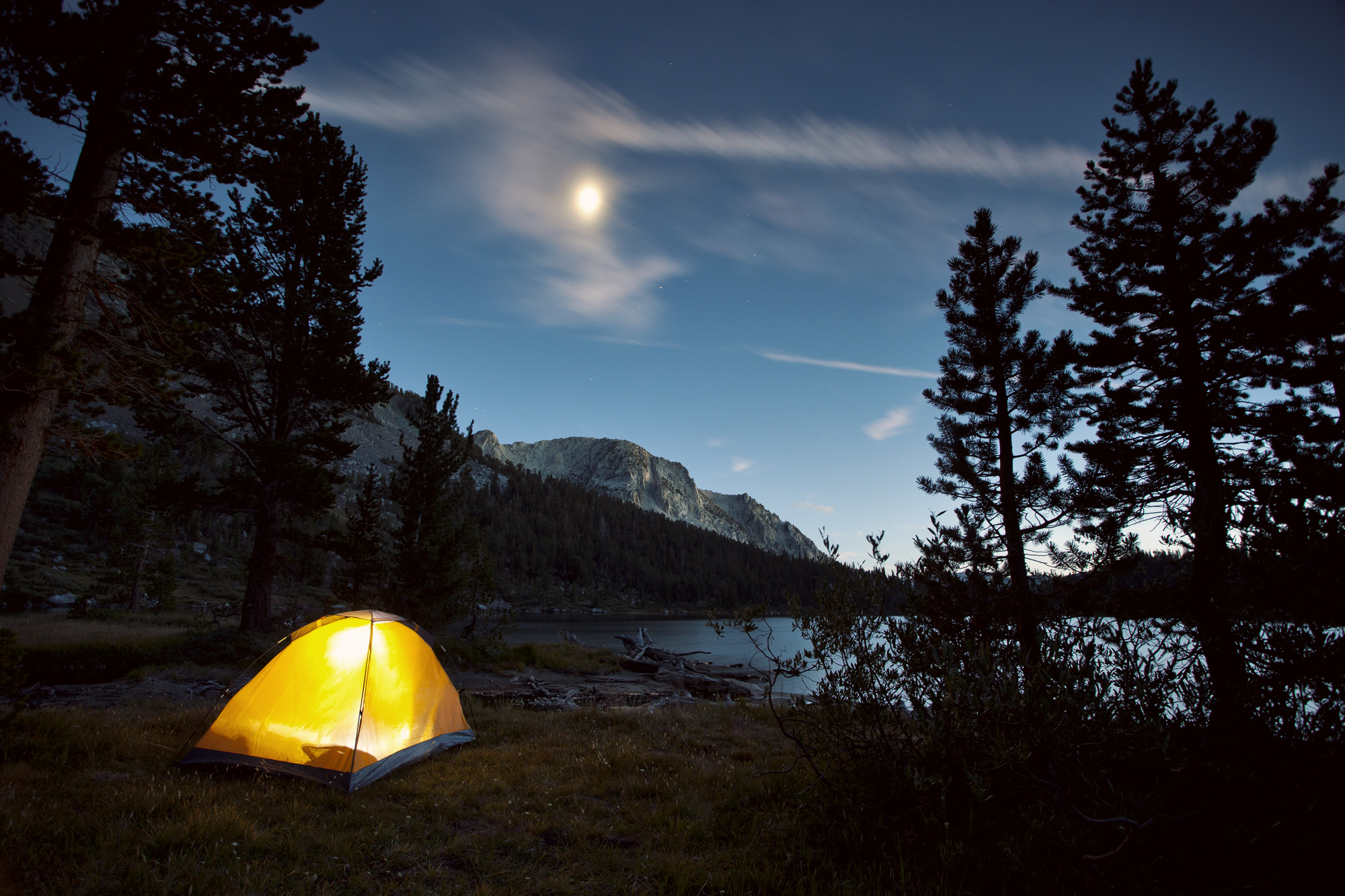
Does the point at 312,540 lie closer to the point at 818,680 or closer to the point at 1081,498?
the point at 818,680

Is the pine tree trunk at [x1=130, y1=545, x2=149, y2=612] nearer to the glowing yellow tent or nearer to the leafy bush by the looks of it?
the glowing yellow tent

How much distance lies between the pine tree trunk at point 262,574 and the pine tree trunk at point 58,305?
410 inches

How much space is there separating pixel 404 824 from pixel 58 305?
8.03 meters

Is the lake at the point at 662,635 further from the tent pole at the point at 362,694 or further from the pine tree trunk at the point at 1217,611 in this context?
the pine tree trunk at the point at 1217,611

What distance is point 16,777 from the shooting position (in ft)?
19.4

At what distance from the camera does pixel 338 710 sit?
25.1 feet

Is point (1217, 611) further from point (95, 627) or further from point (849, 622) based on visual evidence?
point (95, 627)

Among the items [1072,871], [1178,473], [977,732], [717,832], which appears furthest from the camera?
[1178,473]

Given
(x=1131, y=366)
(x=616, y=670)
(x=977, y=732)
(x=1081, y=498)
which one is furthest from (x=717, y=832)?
(x=616, y=670)

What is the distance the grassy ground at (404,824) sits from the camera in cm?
457

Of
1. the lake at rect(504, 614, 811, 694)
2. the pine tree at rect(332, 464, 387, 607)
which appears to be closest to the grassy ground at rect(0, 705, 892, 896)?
the pine tree at rect(332, 464, 387, 607)

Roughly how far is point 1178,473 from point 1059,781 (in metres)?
10.1

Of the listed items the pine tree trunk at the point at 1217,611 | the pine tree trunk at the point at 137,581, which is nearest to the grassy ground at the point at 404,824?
the pine tree trunk at the point at 1217,611

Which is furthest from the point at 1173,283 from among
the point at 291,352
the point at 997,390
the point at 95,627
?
the point at 95,627
